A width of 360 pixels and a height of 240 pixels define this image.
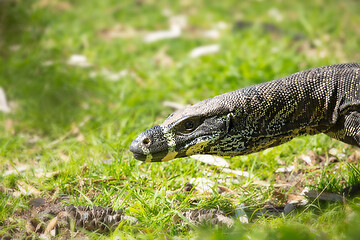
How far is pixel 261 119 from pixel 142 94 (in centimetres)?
313

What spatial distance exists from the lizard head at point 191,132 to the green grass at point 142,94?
0.50 meters

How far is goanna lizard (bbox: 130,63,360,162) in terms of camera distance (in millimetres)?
3400

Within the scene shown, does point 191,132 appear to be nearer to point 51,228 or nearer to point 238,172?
point 238,172

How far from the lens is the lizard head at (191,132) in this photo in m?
3.37

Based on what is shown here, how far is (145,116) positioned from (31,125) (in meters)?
1.58

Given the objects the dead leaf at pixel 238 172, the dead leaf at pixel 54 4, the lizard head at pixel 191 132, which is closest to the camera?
the lizard head at pixel 191 132

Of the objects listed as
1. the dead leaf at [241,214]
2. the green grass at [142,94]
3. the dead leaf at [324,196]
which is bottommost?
the dead leaf at [324,196]

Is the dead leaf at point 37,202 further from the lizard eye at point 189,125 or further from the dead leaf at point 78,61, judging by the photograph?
the dead leaf at point 78,61

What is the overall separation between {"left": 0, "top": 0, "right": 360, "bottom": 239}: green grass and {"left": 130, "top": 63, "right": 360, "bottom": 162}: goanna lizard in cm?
54

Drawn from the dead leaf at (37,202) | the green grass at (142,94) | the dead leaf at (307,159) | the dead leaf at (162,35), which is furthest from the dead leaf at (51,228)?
the dead leaf at (162,35)

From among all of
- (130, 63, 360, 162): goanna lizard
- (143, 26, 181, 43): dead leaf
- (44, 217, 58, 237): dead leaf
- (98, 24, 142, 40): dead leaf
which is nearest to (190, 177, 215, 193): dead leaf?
(130, 63, 360, 162): goanna lizard

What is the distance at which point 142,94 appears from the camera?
6.29 metres

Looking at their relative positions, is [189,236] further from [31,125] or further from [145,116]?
[31,125]

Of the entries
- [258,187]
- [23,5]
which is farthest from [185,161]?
[23,5]
